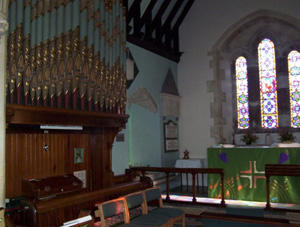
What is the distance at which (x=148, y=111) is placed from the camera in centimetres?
784

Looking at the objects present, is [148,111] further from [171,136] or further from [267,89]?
[267,89]

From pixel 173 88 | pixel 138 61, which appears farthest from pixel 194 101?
pixel 138 61

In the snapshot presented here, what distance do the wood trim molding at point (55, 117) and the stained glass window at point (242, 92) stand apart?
16.9ft

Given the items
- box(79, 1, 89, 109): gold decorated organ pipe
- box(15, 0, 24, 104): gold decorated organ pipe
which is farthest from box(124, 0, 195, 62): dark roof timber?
box(15, 0, 24, 104): gold decorated organ pipe

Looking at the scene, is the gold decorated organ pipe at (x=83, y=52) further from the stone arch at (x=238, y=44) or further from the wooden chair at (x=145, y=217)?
the stone arch at (x=238, y=44)

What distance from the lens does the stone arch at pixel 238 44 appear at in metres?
8.46

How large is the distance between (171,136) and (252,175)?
2.70m

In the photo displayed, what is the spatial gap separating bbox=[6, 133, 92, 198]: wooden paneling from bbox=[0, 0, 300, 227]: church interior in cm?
1

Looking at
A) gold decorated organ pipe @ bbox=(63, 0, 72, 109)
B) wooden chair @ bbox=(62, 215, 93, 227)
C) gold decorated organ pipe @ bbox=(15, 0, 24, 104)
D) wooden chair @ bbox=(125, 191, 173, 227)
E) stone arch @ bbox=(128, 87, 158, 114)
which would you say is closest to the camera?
wooden chair @ bbox=(62, 215, 93, 227)

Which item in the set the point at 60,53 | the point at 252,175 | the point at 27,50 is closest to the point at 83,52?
the point at 60,53

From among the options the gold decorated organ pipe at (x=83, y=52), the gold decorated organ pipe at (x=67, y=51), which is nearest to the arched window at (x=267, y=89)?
the gold decorated organ pipe at (x=83, y=52)

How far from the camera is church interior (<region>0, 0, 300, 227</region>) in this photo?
11.8ft

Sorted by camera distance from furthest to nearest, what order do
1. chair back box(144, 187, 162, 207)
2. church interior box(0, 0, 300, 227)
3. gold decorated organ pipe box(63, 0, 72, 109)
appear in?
chair back box(144, 187, 162, 207) → gold decorated organ pipe box(63, 0, 72, 109) → church interior box(0, 0, 300, 227)

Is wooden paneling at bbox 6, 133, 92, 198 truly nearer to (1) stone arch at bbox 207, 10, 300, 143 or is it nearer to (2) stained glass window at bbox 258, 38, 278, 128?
(1) stone arch at bbox 207, 10, 300, 143
